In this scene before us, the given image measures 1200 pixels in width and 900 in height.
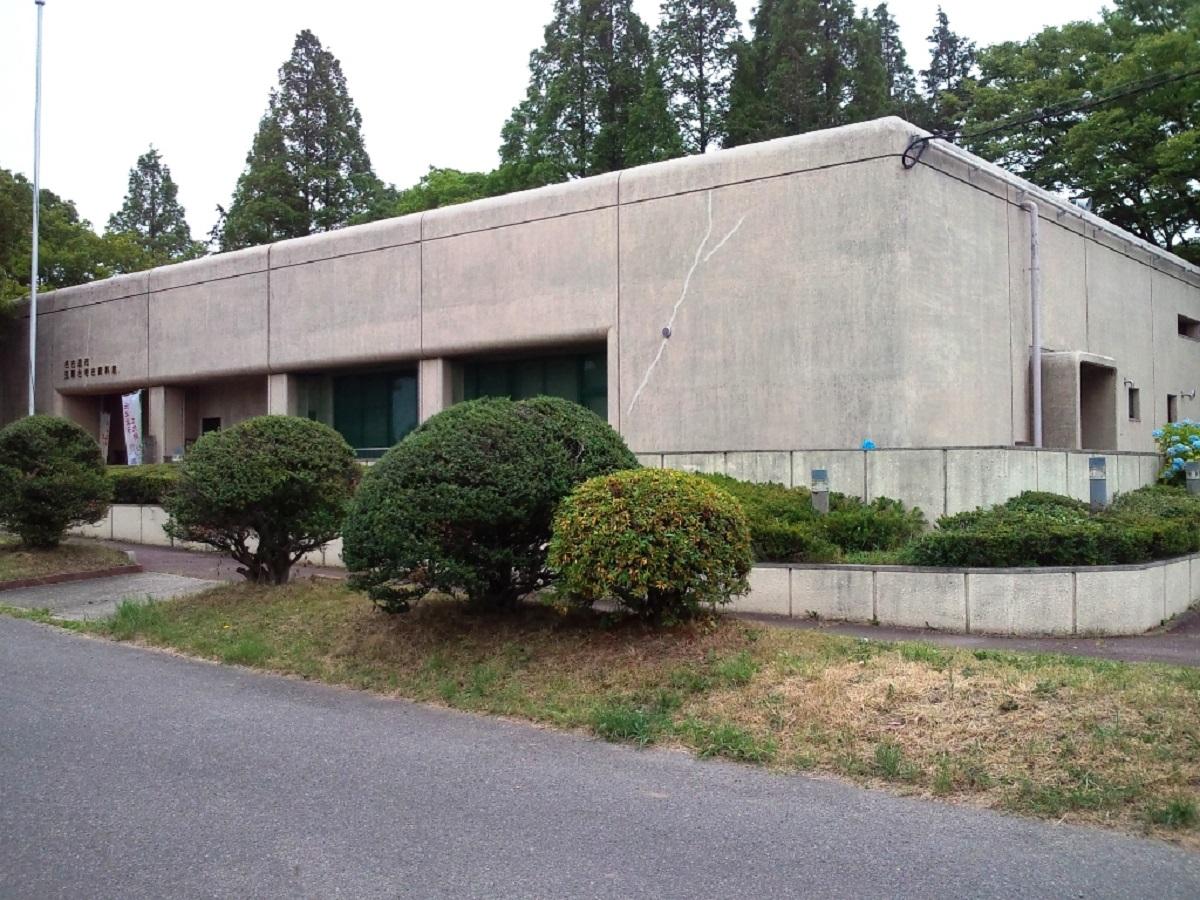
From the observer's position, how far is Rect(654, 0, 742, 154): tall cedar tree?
37.6m

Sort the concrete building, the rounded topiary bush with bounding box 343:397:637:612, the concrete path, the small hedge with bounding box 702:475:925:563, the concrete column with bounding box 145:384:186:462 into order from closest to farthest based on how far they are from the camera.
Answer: the rounded topiary bush with bounding box 343:397:637:612 < the small hedge with bounding box 702:475:925:563 < the concrete path < the concrete building < the concrete column with bounding box 145:384:186:462

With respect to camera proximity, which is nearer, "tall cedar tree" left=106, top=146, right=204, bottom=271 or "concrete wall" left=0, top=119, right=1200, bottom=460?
"concrete wall" left=0, top=119, right=1200, bottom=460

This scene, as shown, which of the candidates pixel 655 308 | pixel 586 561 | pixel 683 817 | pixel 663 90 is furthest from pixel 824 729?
pixel 663 90

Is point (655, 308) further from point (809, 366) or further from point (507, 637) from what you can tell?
point (507, 637)

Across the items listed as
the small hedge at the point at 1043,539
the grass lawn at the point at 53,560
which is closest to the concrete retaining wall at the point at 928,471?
the small hedge at the point at 1043,539

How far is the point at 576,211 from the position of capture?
1773 cm

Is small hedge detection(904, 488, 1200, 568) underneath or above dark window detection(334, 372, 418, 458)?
underneath

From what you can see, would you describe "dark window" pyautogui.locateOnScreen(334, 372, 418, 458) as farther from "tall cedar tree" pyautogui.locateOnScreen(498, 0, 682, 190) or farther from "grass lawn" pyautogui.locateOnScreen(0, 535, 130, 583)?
"tall cedar tree" pyautogui.locateOnScreen(498, 0, 682, 190)

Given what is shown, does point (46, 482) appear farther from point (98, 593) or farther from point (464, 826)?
point (464, 826)

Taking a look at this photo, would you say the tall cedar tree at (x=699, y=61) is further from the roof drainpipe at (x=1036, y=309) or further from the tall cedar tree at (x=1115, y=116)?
the roof drainpipe at (x=1036, y=309)

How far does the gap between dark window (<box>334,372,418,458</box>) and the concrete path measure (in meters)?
6.68

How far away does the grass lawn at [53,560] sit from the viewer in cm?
1480

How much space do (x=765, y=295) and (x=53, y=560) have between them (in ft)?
→ 37.2

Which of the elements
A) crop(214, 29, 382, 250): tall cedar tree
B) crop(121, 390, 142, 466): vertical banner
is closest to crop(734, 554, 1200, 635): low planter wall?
crop(121, 390, 142, 466): vertical banner
